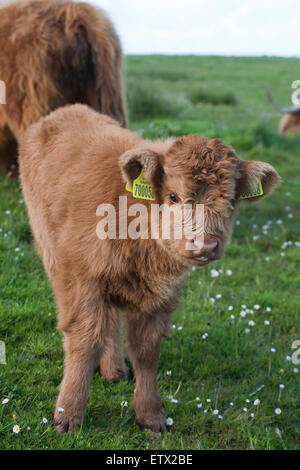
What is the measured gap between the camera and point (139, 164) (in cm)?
286

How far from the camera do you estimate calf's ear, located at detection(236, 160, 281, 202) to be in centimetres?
294

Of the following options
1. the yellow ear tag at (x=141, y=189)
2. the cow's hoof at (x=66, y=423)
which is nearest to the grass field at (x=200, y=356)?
the cow's hoof at (x=66, y=423)

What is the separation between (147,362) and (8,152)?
3520 millimetres

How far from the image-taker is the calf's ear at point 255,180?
9.66ft

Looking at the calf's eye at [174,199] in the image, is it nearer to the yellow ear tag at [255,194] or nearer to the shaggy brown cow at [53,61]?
the yellow ear tag at [255,194]

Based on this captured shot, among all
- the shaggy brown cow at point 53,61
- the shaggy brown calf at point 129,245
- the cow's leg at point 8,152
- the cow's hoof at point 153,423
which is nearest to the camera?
the shaggy brown calf at point 129,245

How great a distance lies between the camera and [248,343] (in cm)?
407

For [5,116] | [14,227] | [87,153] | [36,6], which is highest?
[36,6]

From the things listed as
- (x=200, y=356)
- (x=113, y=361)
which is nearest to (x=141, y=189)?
(x=113, y=361)

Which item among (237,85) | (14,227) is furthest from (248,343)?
(237,85)

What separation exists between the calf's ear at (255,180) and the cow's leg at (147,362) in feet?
2.75

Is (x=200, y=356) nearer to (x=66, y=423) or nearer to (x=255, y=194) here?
(x=66, y=423)
